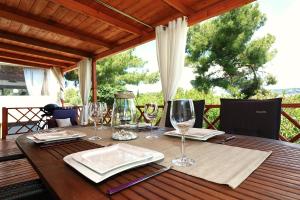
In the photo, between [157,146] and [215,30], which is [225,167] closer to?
[157,146]

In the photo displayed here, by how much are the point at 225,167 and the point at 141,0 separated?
2755mm

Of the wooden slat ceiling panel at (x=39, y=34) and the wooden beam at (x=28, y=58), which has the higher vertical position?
the wooden slat ceiling panel at (x=39, y=34)

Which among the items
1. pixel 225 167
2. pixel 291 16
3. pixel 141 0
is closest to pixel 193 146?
pixel 225 167

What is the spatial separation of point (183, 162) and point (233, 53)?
20.1 ft

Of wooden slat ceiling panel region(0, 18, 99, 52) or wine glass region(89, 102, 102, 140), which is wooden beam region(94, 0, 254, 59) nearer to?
wooden slat ceiling panel region(0, 18, 99, 52)

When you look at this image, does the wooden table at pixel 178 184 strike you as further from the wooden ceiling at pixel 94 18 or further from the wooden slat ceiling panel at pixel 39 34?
the wooden slat ceiling panel at pixel 39 34

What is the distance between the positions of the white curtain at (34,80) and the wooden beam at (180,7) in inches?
264

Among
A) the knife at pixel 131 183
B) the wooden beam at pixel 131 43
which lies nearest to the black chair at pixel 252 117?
the knife at pixel 131 183

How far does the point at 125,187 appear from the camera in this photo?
0.49 m

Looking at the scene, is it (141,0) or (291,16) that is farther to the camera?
(291,16)

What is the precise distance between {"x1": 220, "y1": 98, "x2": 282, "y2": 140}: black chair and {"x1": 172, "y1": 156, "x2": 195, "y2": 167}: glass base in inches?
32.9

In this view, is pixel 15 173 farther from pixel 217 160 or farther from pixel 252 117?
pixel 252 117

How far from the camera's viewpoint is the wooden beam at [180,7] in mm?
2611

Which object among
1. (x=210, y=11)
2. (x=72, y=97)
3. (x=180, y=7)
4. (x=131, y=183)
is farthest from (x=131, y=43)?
(x=72, y=97)
